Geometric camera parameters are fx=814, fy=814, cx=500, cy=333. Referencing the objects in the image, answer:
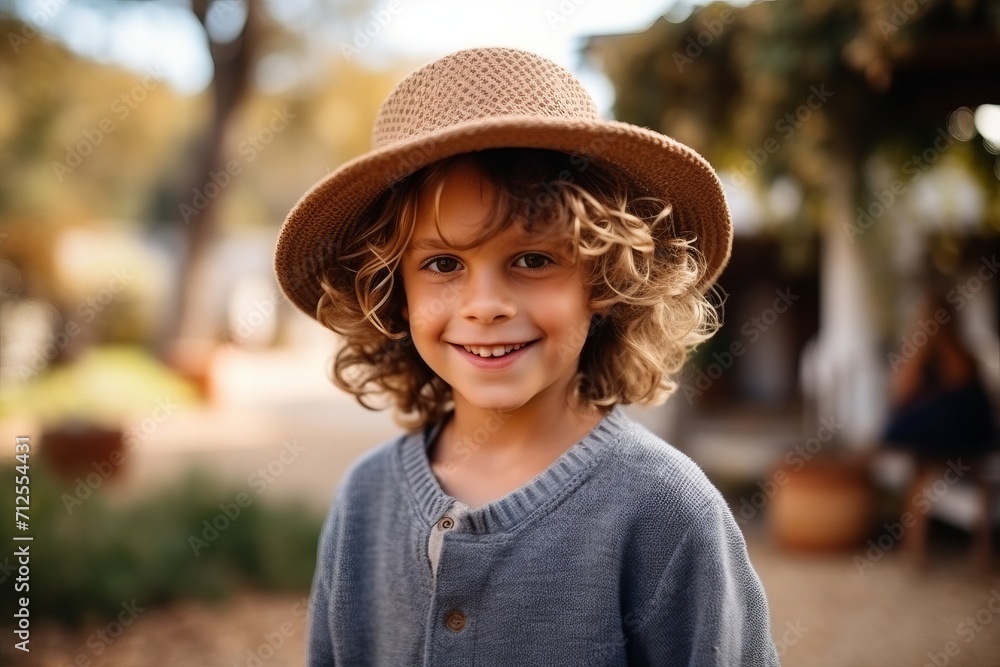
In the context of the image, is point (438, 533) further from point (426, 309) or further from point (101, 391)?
point (101, 391)

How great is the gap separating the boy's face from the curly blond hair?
25 mm

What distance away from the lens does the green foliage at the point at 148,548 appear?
14.2 feet

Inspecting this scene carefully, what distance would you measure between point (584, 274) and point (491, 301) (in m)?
0.22

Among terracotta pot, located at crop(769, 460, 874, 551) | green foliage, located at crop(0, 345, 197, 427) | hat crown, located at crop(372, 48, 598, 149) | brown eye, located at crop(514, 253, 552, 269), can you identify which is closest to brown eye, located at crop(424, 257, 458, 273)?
brown eye, located at crop(514, 253, 552, 269)

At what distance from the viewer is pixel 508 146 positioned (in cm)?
141

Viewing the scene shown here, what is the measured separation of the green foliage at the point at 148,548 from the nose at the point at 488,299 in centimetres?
385

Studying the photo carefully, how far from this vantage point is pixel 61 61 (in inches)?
412

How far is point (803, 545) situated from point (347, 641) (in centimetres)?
474

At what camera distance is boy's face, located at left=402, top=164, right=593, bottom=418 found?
4.67ft

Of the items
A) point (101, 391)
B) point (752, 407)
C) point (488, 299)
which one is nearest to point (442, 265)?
point (488, 299)

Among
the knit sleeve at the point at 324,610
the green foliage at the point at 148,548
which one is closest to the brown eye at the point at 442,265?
the knit sleeve at the point at 324,610

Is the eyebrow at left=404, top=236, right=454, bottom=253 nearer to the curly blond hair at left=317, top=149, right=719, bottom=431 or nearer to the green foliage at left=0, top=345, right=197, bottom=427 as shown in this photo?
the curly blond hair at left=317, top=149, right=719, bottom=431

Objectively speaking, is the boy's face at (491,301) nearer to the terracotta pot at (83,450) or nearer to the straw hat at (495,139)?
the straw hat at (495,139)

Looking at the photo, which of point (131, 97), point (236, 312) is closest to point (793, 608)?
point (131, 97)
